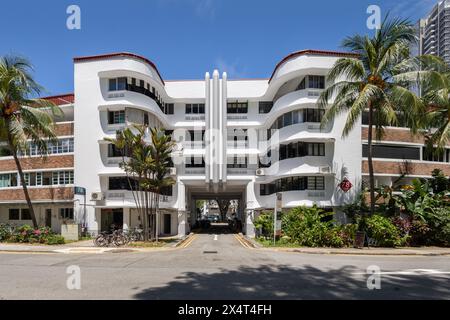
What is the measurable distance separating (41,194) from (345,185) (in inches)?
966

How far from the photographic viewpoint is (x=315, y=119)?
28.5 m

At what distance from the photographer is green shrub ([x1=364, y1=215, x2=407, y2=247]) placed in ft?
68.3

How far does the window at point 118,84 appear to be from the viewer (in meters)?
29.7

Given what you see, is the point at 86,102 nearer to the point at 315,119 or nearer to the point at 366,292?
the point at 315,119

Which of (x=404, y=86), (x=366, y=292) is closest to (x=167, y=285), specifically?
(x=366, y=292)

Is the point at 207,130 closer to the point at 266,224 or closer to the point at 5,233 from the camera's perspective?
the point at 266,224

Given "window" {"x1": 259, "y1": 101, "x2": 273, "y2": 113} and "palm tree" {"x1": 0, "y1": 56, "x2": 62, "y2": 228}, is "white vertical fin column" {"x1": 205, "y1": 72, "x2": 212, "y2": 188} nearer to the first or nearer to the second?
"window" {"x1": 259, "y1": 101, "x2": 273, "y2": 113}

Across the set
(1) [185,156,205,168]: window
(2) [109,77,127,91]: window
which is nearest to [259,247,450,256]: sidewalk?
(1) [185,156,205,168]: window

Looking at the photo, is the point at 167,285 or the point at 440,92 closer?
the point at 167,285

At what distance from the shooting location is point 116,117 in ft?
98.4

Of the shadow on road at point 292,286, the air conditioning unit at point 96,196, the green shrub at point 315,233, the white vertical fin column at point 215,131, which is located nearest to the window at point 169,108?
the white vertical fin column at point 215,131
